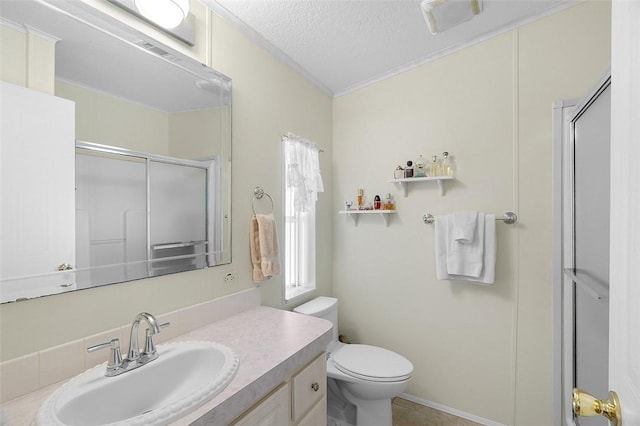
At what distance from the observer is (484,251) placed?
5.74 ft

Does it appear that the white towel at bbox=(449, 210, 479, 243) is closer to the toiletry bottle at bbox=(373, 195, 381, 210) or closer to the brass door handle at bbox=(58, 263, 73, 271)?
the toiletry bottle at bbox=(373, 195, 381, 210)

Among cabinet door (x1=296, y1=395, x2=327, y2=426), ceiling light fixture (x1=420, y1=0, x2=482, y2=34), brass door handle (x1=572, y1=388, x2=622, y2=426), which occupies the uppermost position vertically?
ceiling light fixture (x1=420, y1=0, x2=482, y2=34)

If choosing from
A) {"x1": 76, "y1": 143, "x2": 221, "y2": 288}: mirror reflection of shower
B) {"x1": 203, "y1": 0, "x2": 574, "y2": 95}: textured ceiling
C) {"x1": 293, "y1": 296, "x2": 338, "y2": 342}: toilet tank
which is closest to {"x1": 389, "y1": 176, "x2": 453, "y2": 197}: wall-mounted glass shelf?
{"x1": 203, "y1": 0, "x2": 574, "y2": 95}: textured ceiling

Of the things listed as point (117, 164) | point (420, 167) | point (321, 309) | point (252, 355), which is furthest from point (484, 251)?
point (117, 164)

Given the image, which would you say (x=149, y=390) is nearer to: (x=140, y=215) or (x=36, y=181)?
(x=140, y=215)

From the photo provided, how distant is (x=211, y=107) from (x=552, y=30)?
1.92 m

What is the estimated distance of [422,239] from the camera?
2.03 m

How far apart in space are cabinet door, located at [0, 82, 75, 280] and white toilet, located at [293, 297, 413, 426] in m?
1.33

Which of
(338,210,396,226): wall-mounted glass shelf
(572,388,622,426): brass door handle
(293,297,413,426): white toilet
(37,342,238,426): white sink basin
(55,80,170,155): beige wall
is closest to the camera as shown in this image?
(572,388,622,426): brass door handle

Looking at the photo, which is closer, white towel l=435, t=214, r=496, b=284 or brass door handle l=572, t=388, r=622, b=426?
brass door handle l=572, t=388, r=622, b=426

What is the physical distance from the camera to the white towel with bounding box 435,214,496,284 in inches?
67.6

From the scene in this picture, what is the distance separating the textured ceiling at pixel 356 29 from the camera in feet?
4.93

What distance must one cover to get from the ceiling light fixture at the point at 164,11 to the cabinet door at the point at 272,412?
4.88 feet

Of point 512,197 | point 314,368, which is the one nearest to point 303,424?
point 314,368
